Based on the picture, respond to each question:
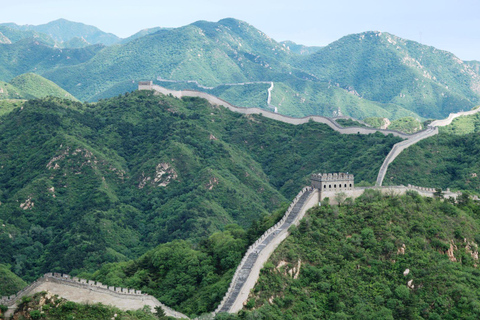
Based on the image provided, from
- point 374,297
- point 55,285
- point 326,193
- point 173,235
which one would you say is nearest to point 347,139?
point 173,235

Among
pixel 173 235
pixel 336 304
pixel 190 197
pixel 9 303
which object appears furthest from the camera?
pixel 190 197

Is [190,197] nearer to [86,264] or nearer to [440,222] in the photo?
[86,264]

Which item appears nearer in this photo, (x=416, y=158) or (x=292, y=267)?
(x=292, y=267)

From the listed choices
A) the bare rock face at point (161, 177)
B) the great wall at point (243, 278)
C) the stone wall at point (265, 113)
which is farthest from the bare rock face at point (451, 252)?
the stone wall at point (265, 113)

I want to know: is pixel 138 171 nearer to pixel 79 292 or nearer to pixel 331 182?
pixel 331 182

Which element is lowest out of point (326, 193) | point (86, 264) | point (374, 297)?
point (86, 264)

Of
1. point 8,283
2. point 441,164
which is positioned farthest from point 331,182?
point 441,164

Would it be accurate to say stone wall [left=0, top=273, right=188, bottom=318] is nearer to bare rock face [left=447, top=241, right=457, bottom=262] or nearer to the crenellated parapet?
the crenellated parapet

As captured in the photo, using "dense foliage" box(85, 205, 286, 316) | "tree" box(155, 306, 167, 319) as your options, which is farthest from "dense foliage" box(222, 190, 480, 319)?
"tree" box(155, 306, 167, 319)
